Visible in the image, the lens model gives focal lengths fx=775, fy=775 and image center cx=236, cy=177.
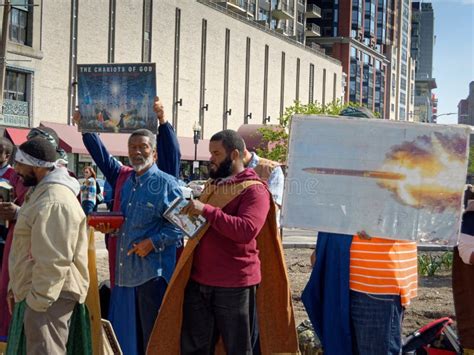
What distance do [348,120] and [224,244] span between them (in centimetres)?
114

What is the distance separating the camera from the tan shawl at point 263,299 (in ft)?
15.9

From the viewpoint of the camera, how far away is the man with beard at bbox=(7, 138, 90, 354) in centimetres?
432

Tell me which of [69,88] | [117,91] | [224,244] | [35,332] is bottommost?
[35,332]

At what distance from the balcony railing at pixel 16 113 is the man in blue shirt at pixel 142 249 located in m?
28.7

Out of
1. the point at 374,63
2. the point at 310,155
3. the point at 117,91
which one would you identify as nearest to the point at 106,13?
the point at 117,91

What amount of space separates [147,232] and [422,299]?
453 centimetres

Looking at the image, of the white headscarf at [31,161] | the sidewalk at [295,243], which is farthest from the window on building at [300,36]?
the white headscarf at [31,161]

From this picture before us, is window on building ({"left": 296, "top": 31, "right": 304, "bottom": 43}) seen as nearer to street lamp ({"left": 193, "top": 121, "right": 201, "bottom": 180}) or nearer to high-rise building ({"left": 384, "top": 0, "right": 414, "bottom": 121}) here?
street lamp ({"left": 193, "top": 121, "right": 201, "bottom": 180})

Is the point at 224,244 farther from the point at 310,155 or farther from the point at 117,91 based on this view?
the point at 117,91

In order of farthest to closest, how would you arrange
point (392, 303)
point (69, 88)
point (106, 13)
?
point (106, 13), point (69, 88), point (392, 303)

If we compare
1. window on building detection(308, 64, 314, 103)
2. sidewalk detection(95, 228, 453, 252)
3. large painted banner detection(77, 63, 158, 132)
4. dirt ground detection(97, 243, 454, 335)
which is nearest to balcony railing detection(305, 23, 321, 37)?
window on building detection(308, 64, 314, 103)

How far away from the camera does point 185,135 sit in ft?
165

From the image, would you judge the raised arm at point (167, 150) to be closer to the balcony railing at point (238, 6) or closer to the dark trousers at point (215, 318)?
the dark trousers at point (215, 318)

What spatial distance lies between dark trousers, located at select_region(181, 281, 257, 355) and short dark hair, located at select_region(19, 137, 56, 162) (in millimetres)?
1184
